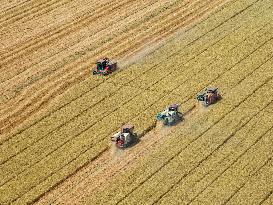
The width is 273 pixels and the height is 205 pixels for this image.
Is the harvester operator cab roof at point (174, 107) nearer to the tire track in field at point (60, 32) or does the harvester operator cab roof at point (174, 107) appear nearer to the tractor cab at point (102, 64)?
the tractor cab at point (102, 64)

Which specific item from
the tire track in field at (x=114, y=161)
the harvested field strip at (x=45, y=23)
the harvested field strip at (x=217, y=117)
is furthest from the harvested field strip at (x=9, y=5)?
the harvested field strip at (x=217, y=117)

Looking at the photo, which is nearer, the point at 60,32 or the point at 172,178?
the point at 172,178

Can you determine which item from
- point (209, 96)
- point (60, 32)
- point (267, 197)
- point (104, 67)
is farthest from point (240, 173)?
point (60, 32)

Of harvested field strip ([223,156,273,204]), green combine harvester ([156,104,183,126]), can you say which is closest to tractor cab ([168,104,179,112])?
green combine harvester ([156,104,183,126])

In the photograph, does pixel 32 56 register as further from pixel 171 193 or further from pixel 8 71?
pixel 171 193

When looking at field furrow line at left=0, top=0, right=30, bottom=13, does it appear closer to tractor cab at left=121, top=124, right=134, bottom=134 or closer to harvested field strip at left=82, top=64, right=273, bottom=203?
tractor cab at left=121, top=124, right=134, bottom=134

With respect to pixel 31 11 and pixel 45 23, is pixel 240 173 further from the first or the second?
pixel 31 11

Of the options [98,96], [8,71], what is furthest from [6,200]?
[8,71]
